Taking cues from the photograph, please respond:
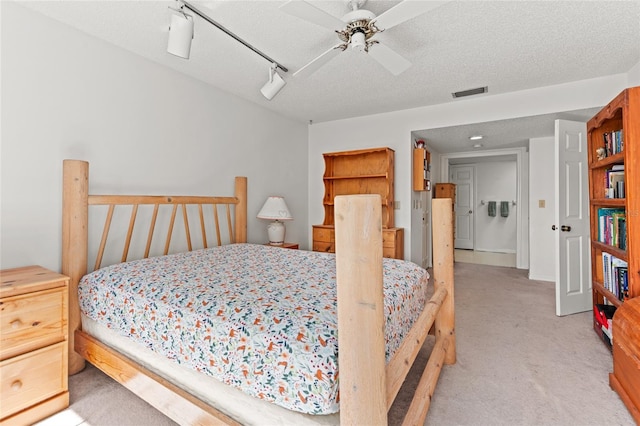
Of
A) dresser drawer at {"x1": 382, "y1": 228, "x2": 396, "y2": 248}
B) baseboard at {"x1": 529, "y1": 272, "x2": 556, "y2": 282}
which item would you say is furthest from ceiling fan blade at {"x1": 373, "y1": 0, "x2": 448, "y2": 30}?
baseboard at {"x1": 529, "y1": 272, "x2": 556, "y2": 282}

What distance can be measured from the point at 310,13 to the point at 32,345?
2.23 m

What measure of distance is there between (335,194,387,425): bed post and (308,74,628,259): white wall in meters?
3.25

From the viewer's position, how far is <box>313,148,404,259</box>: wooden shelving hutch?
12.6ft

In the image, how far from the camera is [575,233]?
2.96 metres

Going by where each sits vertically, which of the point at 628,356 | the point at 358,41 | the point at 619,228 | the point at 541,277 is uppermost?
the point at 358,41

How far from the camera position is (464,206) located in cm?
723

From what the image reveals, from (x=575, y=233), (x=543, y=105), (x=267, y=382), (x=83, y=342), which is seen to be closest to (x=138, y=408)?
(x=83, y=342)

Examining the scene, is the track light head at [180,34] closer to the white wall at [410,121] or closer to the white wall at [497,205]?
the white wall at [410,121]

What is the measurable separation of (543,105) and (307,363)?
3.56 m

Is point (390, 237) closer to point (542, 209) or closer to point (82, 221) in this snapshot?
point (542, 209)

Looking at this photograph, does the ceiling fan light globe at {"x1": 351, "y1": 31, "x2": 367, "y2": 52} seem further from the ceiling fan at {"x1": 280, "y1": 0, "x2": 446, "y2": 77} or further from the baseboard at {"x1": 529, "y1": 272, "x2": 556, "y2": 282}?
the baseboard at {"x1": 529, "y1": 272, "x2": 556, "y2": 282}

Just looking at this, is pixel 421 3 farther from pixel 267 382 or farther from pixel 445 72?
pixel 267 382

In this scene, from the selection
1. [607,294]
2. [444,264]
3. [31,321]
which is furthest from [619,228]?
[31,321]

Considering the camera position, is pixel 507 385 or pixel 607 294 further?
pixel 607 294
